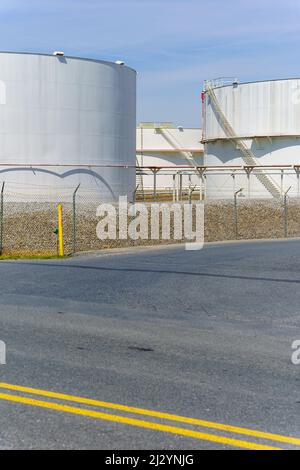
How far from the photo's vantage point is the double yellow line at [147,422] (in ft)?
17.6

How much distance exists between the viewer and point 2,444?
17.1 ft

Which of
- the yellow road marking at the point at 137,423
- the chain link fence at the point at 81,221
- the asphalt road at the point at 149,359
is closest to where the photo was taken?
the yellow road marking at the point at 137,423

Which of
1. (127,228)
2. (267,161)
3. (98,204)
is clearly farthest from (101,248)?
(267,161)

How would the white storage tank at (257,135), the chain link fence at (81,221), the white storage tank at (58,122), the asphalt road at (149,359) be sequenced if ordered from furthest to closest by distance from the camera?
the white storage tank at (257,135) → the white storage tank at (58,122) → the chain link fence at (81,221) → the asphalt road at (149,359)

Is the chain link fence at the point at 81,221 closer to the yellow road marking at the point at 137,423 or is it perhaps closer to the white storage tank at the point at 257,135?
the white storage tank at the point at 257,135

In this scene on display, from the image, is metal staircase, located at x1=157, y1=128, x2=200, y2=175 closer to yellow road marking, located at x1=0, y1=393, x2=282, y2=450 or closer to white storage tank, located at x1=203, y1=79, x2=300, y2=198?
white storage tank, located at x1=203, y1=79, x2=300, y2=198

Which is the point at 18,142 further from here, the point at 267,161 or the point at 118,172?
the point at 267,161

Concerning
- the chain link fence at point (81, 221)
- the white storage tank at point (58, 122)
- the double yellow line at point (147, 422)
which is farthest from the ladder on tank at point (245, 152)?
the double yellow line at point (147, 422)

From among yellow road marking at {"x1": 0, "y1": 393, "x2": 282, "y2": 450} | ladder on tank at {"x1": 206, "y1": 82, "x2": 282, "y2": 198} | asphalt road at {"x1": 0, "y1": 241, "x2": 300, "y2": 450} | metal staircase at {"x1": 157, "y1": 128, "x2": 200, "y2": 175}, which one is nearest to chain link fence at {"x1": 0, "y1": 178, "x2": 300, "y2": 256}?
ladder on tank at {"x1": 206, "y1": 82, "x2": 282, "y2": 198}

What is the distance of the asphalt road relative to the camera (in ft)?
18.2

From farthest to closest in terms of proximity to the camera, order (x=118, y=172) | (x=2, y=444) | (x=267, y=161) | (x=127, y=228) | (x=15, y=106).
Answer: (x=267, y=161), (x=118, y=172), (x=15, y=106), (x=127, y=228), (x=2, y=444)

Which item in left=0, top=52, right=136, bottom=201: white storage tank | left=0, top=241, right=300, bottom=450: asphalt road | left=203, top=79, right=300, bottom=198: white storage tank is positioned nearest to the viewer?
left=0, top=241, right=300, bottom=450: asphalt road

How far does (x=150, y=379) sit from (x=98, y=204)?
27345 mm

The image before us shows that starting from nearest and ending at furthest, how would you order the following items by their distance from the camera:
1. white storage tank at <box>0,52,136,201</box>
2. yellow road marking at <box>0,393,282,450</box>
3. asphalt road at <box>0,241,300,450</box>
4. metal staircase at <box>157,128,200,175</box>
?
yellow road marking at <box>0,393,282,450</box> < asphalt road at <box>0,241,300,450</box> < white storage tank at <box>0,52,136,201</box> < metal staircase at <box>157,128,200,175</box>
